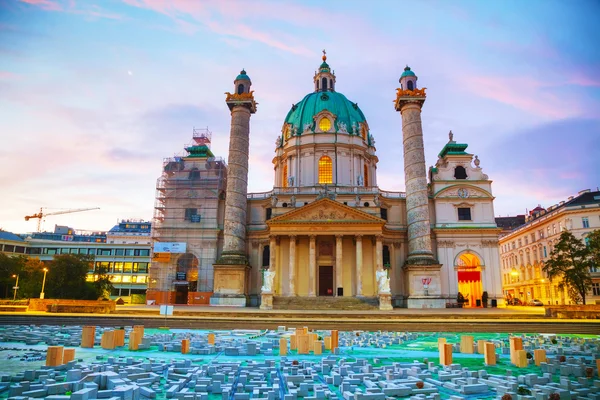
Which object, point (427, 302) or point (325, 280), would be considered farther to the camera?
point (325, 280)

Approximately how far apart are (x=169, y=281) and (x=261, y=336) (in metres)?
29.0

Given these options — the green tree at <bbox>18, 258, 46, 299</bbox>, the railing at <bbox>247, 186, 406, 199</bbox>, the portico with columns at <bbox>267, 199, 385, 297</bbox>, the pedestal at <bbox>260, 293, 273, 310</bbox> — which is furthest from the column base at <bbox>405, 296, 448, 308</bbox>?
the green tree at <bbox>18, 258, 46, 299</bbox>

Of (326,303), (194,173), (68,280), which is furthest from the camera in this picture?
(194,173)

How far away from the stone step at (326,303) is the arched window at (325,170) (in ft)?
52.2

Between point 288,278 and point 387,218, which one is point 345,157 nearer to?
point 387,218

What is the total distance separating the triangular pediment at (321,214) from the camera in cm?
3931

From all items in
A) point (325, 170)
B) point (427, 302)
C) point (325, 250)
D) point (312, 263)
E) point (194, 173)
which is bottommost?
point (427, 302)

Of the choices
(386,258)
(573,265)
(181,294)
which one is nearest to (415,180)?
(386,258)

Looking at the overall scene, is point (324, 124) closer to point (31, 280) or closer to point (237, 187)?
point (237, 187)

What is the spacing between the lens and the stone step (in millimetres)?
34969

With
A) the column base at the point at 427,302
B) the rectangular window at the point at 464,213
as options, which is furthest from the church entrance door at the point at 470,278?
the column base at the point at 427,302

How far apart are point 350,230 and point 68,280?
2725 centimetres

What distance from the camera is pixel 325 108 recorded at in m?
50.3

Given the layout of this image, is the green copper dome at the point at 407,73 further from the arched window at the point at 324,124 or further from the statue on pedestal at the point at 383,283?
the statue on pedestal at the point at 383,283
